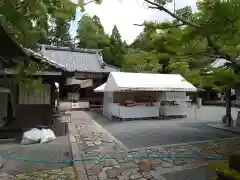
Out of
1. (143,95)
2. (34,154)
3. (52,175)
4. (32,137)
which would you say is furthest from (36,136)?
(143,95)

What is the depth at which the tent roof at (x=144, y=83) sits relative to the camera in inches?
509

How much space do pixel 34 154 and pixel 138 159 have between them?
3.11 metres

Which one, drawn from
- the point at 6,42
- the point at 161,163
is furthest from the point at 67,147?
the point at 6,42

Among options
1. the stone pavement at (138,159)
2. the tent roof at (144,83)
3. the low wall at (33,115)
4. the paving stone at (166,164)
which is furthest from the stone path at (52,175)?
the tent roof at (144,83)

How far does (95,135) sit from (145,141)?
2.35 m

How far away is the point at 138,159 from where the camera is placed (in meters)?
5.92

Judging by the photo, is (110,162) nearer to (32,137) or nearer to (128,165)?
(128,165)

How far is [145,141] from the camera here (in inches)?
310

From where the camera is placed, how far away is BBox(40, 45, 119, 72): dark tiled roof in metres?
23.6

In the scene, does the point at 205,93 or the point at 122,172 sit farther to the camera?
the point at 205,93

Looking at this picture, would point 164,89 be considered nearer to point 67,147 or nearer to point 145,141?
point 145,141

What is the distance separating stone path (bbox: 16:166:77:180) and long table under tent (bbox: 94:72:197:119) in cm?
767

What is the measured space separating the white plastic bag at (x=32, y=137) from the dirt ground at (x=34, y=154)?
0.22 m

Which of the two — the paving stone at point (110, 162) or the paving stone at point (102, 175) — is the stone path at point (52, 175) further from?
the paving stone at point (110, 162)
